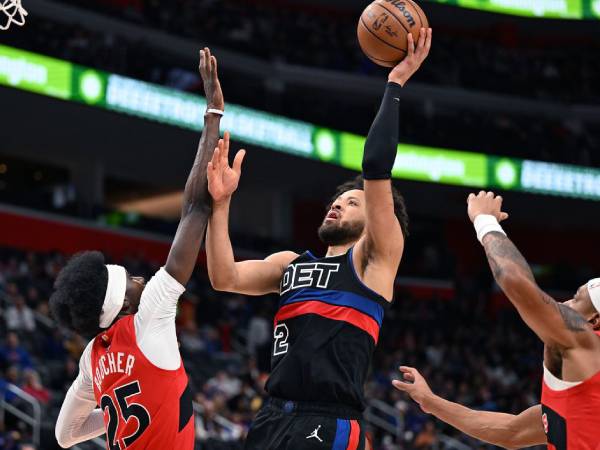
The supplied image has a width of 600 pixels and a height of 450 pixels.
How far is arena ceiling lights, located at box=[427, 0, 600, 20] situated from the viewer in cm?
2698

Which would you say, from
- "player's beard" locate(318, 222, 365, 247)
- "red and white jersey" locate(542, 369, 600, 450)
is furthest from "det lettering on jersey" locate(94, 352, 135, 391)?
"red and white jersey" locate(542, 369, 600, 450)

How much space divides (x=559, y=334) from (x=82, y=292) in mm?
1979

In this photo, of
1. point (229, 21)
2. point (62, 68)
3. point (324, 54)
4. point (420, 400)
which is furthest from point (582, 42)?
point (420, 400)

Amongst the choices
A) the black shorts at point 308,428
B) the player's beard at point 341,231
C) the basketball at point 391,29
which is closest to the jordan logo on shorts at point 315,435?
the black shorts at point 308,428

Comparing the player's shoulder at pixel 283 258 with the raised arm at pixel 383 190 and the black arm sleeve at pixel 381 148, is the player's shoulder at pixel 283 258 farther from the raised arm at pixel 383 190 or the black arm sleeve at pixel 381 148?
the black arm sleeve at pixel 381 148

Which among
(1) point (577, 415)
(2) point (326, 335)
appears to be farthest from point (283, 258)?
(1) point (577, 415)

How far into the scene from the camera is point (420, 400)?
532 cm

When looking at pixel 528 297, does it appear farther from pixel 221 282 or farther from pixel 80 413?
pixel 80 413

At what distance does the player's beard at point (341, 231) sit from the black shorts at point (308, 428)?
80 centimetres

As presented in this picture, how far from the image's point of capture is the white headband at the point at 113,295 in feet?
14.7

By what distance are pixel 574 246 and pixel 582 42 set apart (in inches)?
229

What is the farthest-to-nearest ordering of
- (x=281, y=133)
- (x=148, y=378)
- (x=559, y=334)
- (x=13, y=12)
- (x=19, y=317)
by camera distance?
(x=281, y=133) < (x=19, y=317) < (x=13, y=12) < (x=148, y=378) < (x=559, y=334)

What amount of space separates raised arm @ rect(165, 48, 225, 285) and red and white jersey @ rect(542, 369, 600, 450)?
64.8 inches

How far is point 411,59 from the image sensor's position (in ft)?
15.9
